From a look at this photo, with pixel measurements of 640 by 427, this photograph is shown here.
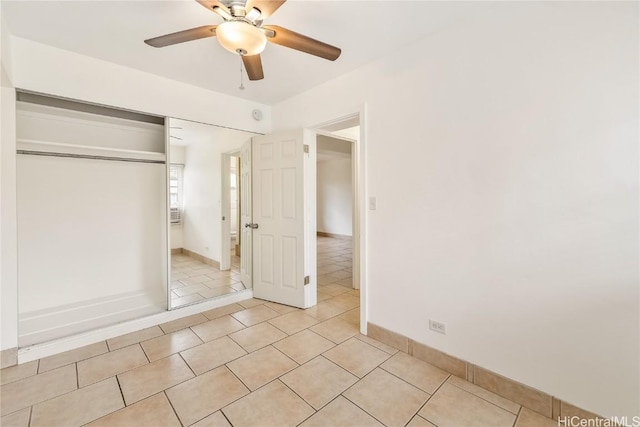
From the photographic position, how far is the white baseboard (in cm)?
216

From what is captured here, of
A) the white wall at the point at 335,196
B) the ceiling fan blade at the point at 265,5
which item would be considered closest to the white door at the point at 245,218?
the ceiling fan blade at the point at 265,5

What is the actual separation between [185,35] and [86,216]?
230cm

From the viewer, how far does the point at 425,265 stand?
214cm

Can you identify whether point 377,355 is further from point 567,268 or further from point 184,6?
point 184,6

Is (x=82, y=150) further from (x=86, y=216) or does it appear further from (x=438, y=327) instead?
(x=438, y=327)

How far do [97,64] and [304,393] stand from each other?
3246mm

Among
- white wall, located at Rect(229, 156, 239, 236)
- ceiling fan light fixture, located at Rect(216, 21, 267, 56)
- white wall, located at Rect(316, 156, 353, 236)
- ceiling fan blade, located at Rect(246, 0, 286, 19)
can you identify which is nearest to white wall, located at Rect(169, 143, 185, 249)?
white wall, located at Rect(229, 156, 239, 236)

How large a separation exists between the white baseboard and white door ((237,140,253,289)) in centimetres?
49

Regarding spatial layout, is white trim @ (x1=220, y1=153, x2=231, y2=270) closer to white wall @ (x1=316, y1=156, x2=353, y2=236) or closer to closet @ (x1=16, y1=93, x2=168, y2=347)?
closet @ (x1=16, y1=93, x2=168, y2=347)

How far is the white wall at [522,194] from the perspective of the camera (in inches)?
54.8

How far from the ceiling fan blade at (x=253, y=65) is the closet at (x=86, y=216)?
164cm

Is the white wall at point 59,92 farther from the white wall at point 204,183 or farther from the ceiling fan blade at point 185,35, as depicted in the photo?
the ceiling fan blade at point 185,35

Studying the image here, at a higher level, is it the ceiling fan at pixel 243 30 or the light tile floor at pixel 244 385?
the ceiling fan at pixel 243 30

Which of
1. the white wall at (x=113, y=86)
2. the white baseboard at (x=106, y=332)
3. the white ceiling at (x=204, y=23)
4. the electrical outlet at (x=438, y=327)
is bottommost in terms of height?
the white baseboard at (x=106, y=332)
